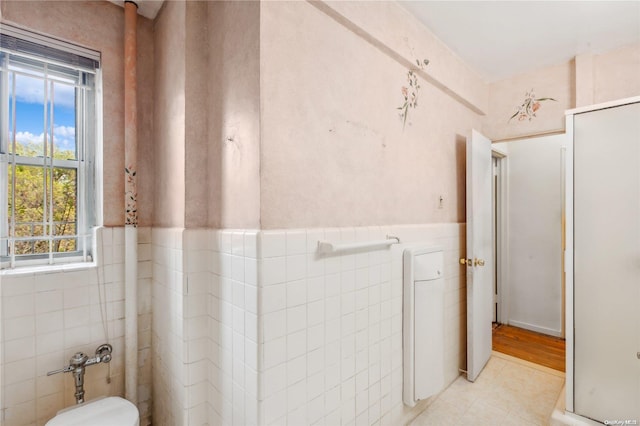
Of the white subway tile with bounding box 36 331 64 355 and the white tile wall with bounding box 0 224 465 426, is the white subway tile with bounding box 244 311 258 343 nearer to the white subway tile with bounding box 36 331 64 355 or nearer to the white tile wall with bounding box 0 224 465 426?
the white tile wall with bounding box 0 224 465 426

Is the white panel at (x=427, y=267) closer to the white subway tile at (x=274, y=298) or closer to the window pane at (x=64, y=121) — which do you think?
the white subway tile at (x=274, y=298)

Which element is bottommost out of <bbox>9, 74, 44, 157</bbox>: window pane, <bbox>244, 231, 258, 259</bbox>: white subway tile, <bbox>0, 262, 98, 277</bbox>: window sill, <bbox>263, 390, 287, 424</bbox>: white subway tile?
<bbox>263, 390, 287, 424</bbox>: white subway tile

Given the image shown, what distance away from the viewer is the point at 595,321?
5.58 ft

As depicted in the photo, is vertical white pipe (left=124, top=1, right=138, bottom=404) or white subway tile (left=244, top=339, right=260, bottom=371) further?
vertical white pipe (left=124, top=1, right=138, bottom=404)

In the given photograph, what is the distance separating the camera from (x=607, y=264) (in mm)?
1659

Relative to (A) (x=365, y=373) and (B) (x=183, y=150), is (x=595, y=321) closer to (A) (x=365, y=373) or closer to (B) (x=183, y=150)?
(A) (x=365, y=373)

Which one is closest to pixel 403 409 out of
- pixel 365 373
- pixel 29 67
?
pixel 365 373

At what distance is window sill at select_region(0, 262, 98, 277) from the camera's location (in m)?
1.37

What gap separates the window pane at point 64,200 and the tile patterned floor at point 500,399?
2.30 m

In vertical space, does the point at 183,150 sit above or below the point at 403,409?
above

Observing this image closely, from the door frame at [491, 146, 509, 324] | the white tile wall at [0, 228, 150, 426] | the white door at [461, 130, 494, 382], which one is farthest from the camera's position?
the door frame at [491, 146, 509, 324]

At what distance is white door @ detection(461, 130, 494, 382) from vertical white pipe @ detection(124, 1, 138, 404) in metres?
2.24

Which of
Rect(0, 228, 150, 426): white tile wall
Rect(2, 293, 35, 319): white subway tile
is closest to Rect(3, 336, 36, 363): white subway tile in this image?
Rect(0, 228, 150, 426): white tile wall

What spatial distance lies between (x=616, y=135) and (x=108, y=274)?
2.91 metres
